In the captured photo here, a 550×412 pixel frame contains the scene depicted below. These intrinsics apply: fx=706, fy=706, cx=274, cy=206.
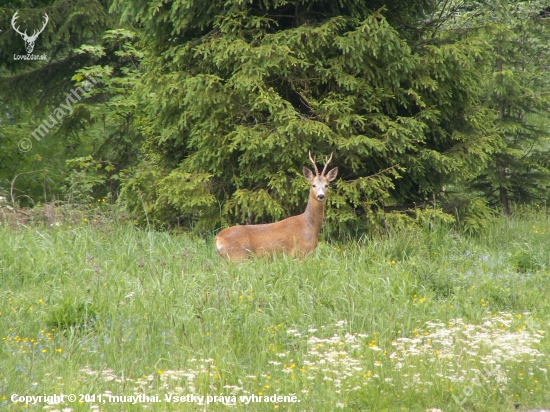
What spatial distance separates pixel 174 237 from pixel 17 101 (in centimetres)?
720

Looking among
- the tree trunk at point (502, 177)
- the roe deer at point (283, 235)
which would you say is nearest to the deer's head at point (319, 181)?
the roe deer at point (283, 235)

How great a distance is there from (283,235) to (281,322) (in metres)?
2.07

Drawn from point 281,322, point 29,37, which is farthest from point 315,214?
point 29,37

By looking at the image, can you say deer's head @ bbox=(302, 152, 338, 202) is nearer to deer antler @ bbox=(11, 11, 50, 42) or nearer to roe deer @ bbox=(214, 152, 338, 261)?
roe deer @ bbox=(214, 152, 338, 261)

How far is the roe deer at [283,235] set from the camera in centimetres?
799

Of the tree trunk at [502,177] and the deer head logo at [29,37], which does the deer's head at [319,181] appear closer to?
the tree trunk at [502,177]

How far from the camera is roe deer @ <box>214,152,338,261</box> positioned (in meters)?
7.99

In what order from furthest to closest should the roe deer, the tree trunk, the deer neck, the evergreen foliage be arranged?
the tree trunk < the evergreen foliage < the deer neck < the roe deer

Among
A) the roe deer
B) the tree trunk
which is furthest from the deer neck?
the tree trunk

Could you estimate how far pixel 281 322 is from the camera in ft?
20.2

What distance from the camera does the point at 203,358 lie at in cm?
522

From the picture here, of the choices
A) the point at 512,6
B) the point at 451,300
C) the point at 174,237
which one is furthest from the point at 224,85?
the point at 512,6

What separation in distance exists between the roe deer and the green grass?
194mm

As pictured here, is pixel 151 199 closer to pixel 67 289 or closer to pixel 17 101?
pixel 67 289
